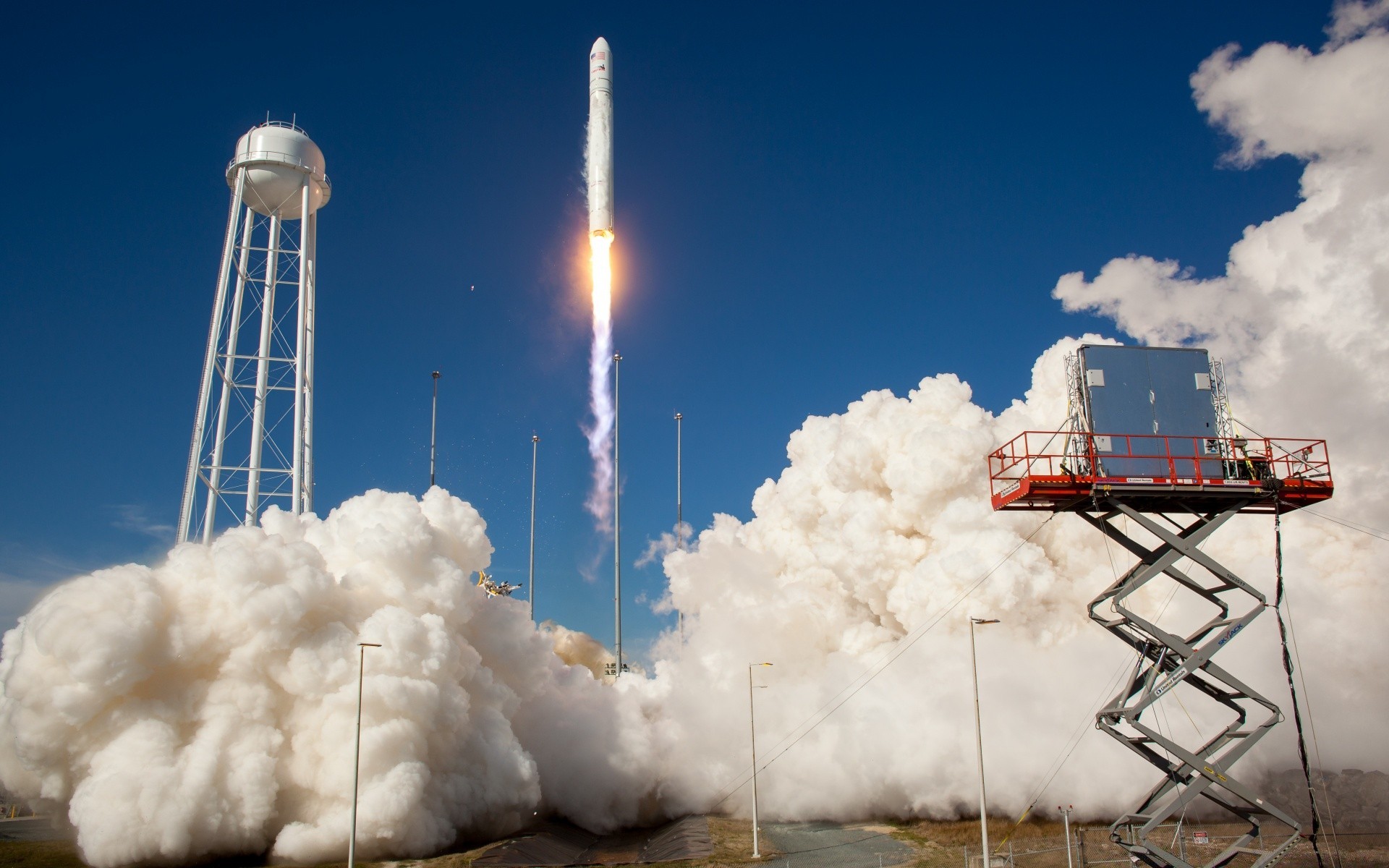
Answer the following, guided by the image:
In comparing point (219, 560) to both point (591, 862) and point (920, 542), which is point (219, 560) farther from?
point (920, 542)

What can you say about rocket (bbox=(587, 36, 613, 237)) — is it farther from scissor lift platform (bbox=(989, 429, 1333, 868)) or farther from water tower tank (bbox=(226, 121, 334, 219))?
scissor lift platform (bbox=(989, 429, 1333, 868))

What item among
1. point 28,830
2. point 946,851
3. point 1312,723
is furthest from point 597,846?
point 1312,723

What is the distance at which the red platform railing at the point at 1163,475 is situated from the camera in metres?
29.2

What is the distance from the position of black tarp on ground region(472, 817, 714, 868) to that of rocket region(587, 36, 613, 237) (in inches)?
1167

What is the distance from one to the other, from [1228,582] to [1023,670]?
2259 centimetres

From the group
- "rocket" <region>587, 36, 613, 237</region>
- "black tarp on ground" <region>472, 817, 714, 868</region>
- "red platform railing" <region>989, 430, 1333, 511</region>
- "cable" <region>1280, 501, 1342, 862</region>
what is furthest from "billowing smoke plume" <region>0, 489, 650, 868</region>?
"cable" <region>1280, 501, 1342, 862</region>

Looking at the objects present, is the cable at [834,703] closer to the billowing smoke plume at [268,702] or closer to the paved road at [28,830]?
the billowing smoke plume at [268,702]

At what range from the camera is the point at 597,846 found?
51312 millimetres

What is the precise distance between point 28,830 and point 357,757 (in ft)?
117

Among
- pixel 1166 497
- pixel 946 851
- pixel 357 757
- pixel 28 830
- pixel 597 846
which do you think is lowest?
pixel 597 846

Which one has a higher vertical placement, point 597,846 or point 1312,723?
point 1312,723

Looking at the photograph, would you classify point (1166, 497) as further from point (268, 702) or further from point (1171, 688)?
point (268, 702)

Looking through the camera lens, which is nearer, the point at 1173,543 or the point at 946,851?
the point at 1173,543

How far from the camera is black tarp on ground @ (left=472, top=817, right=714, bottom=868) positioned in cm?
4272
